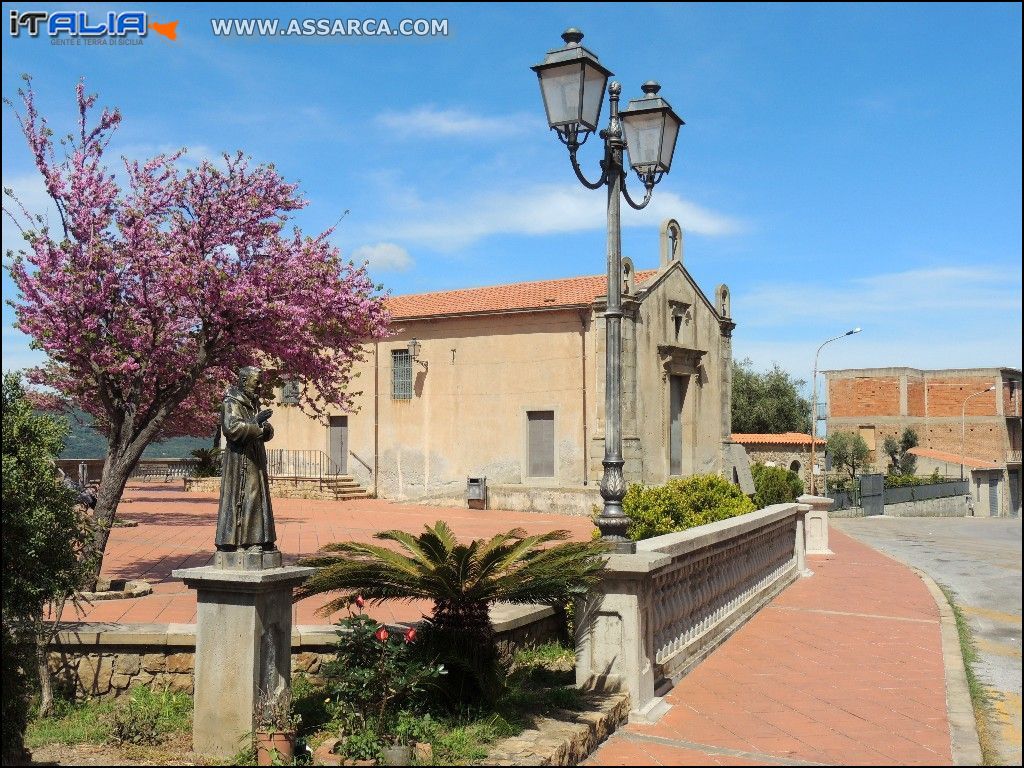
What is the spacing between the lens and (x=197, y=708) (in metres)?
5.20

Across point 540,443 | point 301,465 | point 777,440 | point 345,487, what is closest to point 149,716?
point 540,443

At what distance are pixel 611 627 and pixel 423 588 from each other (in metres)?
1.49

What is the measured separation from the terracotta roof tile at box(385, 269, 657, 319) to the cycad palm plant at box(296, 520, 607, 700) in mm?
18683

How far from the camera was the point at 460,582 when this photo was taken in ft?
18.4

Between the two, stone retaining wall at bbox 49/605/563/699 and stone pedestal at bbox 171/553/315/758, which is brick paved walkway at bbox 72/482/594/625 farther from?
stone pedestal at bbox 171/553/315/758

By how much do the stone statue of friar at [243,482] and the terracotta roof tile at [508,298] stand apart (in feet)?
62.6

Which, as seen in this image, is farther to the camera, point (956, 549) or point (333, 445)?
point (333, 445)

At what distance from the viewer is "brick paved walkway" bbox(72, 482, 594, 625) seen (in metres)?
8.57

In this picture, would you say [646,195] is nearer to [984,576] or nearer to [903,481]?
[984,576]

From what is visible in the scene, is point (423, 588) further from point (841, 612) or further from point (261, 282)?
point (841, 612)

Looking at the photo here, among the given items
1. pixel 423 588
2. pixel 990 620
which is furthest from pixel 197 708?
pixel 990 620

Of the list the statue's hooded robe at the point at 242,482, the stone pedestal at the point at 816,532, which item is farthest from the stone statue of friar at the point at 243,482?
the stone pedestal at the point at 816,532

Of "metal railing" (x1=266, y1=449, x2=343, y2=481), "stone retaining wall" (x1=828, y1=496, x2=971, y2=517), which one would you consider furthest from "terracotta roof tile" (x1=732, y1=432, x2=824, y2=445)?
"metal railing" (x1=266, y1=449, x2=343, y2=481)

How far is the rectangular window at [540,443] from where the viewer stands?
25.2 metres
